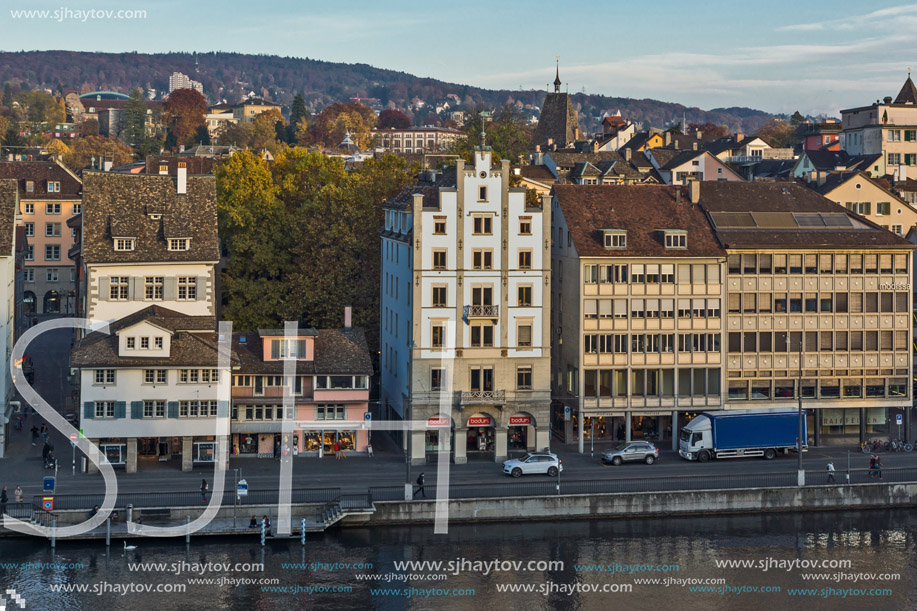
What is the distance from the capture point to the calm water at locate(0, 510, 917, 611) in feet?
193

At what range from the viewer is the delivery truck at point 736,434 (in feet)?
264

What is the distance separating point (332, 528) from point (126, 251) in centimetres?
2374

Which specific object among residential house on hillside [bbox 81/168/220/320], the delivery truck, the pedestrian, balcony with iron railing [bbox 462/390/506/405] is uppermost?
residential house on hillside [bbox 81/168/220/320]

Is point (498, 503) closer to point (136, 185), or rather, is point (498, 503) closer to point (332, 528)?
point (332, 528)

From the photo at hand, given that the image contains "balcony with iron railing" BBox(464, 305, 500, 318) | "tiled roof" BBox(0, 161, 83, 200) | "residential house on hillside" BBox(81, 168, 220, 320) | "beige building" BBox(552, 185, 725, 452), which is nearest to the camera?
"balcony with iron railing" BBox(464, 305, 500, 318)

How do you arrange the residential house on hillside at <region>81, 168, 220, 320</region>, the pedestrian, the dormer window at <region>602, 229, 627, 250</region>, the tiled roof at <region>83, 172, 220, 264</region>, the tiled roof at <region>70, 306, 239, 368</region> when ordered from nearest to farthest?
the pedestrian < the tiled roof at <region>70, 306, 239, 368</region> < the residential house on hillside at <region>81, 168, 220, 320</region> < the tiled roof at <region>83, 172, 220, 264</region> < the dormer window at <region>602, 229, 627, 250</region>

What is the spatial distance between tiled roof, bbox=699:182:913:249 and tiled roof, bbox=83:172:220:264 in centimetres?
3288

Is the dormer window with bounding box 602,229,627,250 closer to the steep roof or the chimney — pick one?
the chimney

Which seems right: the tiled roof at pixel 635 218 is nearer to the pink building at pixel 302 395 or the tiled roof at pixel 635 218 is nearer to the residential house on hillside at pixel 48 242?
the pink building at pixel 302 395

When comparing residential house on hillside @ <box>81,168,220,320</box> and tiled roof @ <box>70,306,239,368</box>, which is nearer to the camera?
tiled roof @ <box>70,306,239,368</box>

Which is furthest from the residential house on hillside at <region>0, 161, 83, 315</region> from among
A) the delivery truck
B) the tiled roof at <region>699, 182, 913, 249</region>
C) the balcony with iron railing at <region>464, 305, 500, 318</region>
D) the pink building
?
the delivery truck

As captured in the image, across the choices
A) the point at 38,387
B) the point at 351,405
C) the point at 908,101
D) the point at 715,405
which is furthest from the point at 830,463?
the point at 908,101

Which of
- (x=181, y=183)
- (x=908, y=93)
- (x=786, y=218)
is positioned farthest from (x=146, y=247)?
(x=908, y=93)

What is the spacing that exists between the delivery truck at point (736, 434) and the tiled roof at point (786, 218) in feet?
36.3
